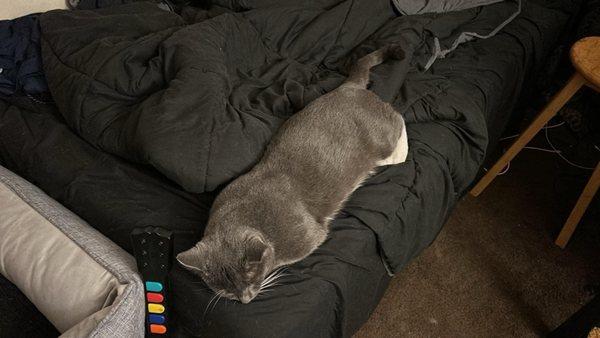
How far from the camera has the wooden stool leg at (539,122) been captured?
1.39 meters

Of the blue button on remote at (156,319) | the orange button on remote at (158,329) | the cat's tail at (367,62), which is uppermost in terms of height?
the cat's tail at (367,62)

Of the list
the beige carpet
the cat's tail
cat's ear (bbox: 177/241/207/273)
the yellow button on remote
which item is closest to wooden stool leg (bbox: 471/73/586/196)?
the beige carpet

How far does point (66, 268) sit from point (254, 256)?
41 centimetres

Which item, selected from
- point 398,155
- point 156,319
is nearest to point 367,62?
point 398,155

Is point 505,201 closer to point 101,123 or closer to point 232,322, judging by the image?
point 232,322

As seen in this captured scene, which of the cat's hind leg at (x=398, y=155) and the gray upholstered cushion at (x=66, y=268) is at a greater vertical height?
the gray upholstered cushion at (x=66, y=268)

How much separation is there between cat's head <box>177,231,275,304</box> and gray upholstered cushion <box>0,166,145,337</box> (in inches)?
5.2

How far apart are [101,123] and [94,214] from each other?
0.25m

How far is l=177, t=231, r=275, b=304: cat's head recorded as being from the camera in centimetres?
83

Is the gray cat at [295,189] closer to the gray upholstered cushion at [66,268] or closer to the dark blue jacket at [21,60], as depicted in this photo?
the gray upholstered cushion at [66,268]

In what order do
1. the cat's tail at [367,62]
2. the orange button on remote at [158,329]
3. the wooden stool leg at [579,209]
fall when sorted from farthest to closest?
the wooden stool leg at [579,209] → the cat's tail at [367,62] → the orange button on remote at [158,329]

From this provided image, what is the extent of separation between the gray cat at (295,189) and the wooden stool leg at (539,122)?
623 millimetres

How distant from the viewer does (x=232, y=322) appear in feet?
2.74

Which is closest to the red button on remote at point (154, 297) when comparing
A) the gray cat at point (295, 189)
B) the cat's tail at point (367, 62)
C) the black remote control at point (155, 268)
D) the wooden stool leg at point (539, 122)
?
the black remote control at point (155, 268)
